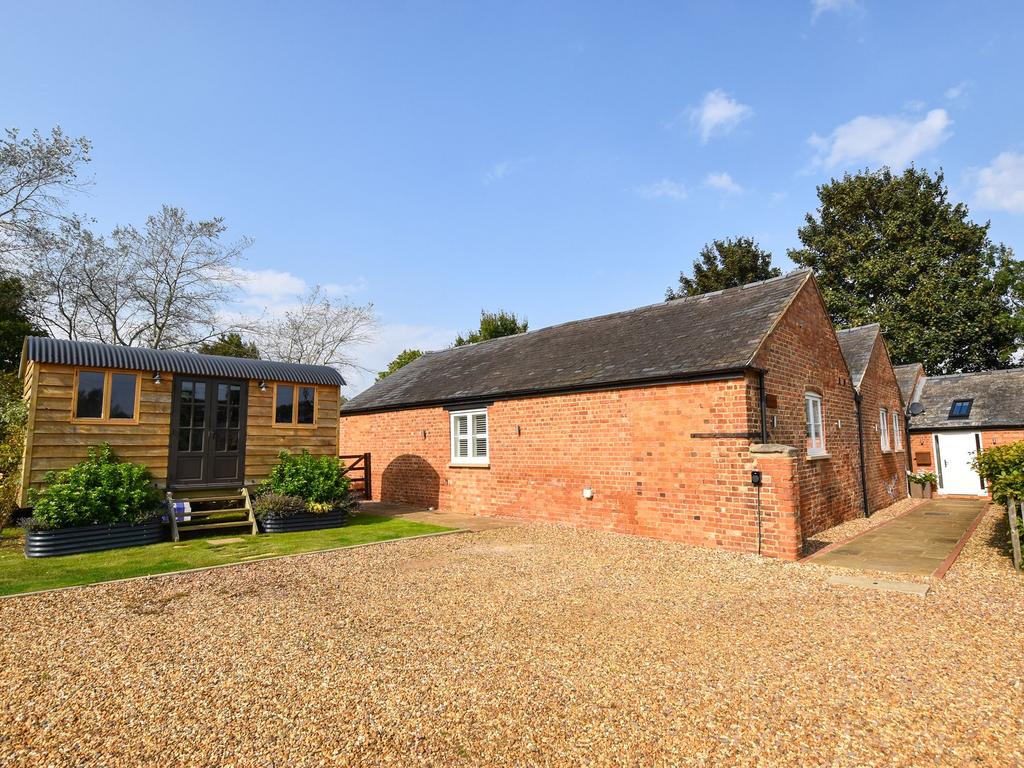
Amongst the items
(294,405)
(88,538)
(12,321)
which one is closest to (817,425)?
Result: (294,405)

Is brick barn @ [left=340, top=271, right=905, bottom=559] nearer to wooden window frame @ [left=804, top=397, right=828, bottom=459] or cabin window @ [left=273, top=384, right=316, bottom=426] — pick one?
wooden window frame @ [left=804, top=397, right=828, bottom=459]

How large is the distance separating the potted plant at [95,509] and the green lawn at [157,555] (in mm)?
224

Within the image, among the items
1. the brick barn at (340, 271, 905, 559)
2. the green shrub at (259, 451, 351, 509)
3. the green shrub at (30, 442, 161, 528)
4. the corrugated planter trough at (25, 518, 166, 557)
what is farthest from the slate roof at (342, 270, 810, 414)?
the corrugated planter trough at (25, 518, 166, 557)

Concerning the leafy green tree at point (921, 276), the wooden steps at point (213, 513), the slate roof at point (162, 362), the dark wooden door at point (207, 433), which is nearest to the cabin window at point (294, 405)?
the slate roof at point (162, 362)

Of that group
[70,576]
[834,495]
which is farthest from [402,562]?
[834,495]

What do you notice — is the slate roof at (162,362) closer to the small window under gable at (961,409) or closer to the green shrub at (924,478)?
the green shrub at (924,478)

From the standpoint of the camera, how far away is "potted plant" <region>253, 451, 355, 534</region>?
10844 millimetres

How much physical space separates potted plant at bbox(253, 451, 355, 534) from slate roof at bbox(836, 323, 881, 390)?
44.5 feet

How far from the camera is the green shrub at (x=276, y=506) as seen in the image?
425 inches

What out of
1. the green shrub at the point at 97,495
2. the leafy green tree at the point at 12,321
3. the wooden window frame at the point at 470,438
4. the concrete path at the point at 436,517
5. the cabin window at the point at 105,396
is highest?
the leafy green tree at the point at 12,321

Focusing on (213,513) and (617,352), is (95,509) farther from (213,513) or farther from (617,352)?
(617,352)

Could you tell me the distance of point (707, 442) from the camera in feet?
30.1

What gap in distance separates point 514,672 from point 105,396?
9950mm

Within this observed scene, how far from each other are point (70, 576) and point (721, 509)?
32.3 ft
